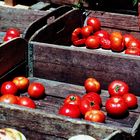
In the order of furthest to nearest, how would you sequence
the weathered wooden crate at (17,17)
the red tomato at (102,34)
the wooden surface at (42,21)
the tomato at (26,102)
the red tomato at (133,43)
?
1. the weathered wooden crate at (17,17)
2. the red tomato at (102,34)
3. the red tomato at (133,43)
4. the wooden surface at (42,21)
5. the tomato at (26,102)

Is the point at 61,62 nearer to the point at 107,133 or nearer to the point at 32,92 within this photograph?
the point at 32,92

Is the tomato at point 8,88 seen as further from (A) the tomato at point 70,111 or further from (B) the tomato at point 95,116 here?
(B) the tomato at point 95,116

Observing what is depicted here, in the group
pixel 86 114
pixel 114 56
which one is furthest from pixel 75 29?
pixel 86 114

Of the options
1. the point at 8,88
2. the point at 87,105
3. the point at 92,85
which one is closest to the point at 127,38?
the point at 92,85

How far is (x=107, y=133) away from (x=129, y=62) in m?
1.31

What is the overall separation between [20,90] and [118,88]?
1069 mm

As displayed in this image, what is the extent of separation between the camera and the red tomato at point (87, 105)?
4.02 m

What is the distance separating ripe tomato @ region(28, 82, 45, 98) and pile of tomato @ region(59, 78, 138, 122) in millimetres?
299

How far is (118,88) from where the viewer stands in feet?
14.0

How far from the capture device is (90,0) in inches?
242

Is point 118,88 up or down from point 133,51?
down

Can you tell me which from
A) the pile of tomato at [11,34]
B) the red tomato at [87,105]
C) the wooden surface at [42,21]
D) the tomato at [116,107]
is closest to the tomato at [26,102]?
the red tomato at [87,105]

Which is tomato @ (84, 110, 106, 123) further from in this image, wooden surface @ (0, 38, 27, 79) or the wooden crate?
wooden surface @ (0, 38, 27, 79)

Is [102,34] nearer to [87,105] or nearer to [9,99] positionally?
[87,105]
